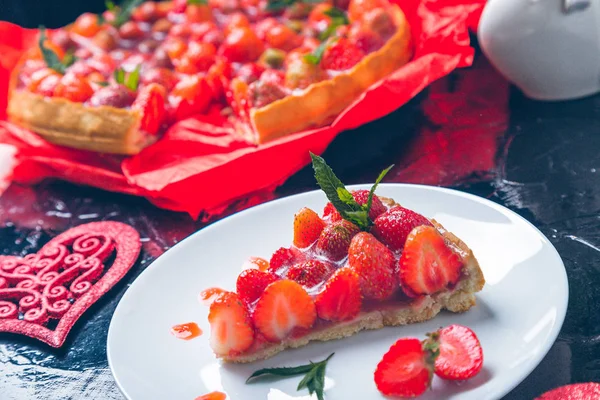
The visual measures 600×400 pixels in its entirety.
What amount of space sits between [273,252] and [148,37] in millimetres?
1836

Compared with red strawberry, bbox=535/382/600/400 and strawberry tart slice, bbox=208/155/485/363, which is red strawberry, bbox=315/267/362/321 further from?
red strawberry, bbox=535/382/600/400

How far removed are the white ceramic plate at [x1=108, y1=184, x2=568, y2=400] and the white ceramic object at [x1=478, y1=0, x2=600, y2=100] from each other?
90 centimetres

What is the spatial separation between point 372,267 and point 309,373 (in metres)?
0.27

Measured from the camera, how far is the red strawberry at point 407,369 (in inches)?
53.8

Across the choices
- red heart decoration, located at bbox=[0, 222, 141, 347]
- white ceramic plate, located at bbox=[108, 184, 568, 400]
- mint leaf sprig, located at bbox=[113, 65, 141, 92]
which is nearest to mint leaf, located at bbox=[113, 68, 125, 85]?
mint leaf sprig, located at bbox=[113, 65, 141, 92]

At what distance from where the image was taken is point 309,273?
1.65 m

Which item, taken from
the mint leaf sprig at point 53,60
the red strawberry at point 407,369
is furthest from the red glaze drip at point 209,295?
the mint leaf sprig at point 53,60

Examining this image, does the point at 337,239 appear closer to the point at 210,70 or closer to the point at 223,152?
the point at 223,152

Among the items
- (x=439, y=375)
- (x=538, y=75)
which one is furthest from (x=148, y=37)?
→ (x=439, y=375)

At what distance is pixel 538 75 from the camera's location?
8.55 feet

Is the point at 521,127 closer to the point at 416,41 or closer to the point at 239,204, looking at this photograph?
the point at 416,41

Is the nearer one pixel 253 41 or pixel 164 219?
pixel 164 219

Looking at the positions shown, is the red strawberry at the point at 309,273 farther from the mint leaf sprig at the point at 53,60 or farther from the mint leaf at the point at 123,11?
the mint leaf at the point at 123,11

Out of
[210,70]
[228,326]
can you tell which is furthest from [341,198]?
[210,70]
